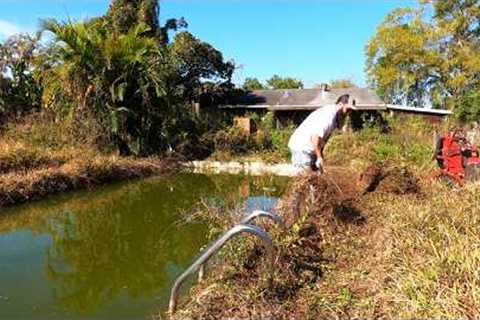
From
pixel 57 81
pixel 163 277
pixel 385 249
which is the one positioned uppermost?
pixel 57 81

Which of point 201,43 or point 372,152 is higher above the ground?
point 201,43

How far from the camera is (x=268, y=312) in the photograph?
178 inches

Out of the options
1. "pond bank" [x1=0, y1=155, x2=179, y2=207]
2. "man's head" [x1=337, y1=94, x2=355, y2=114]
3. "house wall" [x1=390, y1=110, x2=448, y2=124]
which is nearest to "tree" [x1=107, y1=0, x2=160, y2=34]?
"pond bank" [x1=0, y1=155, x2=179, y2=207]

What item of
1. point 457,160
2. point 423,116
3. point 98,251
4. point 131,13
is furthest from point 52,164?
point 423,116

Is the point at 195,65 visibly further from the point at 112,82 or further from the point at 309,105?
the point at 112,82

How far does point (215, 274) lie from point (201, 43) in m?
22.9

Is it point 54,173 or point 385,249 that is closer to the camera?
point 385,249

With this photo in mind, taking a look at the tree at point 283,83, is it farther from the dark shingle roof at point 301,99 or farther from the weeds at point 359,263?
the weeds at point 359,263

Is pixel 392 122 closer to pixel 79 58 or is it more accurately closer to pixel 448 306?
pixel 79 58

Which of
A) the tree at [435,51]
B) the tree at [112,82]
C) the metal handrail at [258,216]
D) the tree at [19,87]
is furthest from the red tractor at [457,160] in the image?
the tree at [435,51]

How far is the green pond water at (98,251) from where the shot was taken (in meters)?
5.73

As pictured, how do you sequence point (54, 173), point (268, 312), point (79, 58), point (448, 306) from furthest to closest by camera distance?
point (79, 58) < point (54, 173) < point (268, 312) < point (448, 306)

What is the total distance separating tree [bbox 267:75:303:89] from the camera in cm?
5406

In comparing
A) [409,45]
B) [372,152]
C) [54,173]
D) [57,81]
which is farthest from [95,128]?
[409,45]
